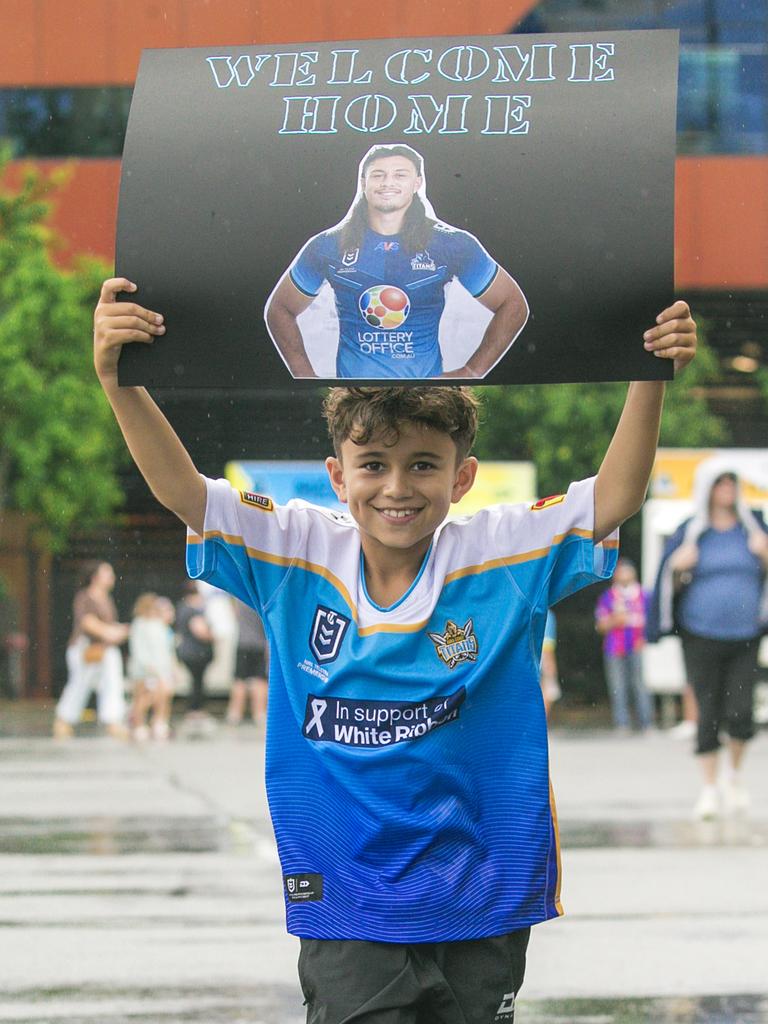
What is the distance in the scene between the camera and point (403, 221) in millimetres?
3365

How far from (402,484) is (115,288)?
62 centimetres

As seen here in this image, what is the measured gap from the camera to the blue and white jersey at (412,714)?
11.3 ft

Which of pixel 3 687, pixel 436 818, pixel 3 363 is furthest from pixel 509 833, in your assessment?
pixel 3 687

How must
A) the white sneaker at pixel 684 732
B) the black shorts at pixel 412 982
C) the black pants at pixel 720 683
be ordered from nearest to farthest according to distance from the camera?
the black shorts at pixel 412 982 → the black pants at pixel 720 683 → the white sneaker at pixel 684 732

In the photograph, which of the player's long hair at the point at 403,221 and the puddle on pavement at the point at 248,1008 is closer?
the player's long hair at the point at 403,221

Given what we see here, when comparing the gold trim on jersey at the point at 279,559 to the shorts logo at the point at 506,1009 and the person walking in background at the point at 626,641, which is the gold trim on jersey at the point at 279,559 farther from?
the person walking in background at the point at 626,641

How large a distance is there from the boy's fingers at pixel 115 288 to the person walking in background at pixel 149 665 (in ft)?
50.3

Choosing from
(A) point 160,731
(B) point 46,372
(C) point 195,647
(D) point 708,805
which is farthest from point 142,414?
(B) point 46,372

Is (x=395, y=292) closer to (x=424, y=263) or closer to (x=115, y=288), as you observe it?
(x=424, y=263)

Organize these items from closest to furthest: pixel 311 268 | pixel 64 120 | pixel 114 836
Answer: pixel 311 268, pixel 114 836, pixel 64 120

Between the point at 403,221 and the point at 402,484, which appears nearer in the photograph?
the point at 403,221

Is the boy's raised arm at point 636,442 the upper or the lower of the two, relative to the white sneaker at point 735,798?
upper

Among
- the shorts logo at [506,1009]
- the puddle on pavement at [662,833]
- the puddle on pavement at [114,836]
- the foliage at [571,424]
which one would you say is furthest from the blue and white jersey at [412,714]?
the foliage at [571,424]

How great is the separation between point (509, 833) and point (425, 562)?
52 cm
